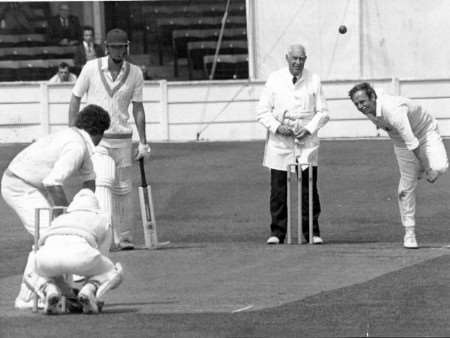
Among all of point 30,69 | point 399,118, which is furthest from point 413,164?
point 30,69

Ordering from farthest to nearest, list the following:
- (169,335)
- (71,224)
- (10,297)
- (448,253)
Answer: (448,253) → (10,297) → (71,224) → (169,335)

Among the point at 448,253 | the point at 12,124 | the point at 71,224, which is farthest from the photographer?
the point at 12,124

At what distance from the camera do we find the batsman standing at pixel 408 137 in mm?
13625

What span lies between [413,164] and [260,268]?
2.11 m

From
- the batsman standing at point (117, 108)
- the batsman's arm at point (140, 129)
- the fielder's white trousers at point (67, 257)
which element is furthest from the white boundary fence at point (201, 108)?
the fielder's white trousers at point (67, 257)

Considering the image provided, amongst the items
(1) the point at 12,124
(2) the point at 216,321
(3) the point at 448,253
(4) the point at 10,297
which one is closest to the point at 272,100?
(3) the point at 448,253

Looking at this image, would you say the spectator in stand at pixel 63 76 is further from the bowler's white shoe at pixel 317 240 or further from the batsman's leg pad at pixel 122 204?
the bowler's white shoe at pixel 317 240

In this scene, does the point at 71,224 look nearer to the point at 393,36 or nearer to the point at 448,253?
the point at 448,253

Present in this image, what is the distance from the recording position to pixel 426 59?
2752cm

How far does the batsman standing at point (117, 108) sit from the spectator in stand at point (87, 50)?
43.9 feet

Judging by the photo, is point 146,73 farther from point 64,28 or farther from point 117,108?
point 117,108

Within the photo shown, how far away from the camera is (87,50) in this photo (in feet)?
91.4

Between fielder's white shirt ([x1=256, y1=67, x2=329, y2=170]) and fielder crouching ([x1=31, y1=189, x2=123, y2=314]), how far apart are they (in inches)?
182

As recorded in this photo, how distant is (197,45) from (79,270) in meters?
18.5
